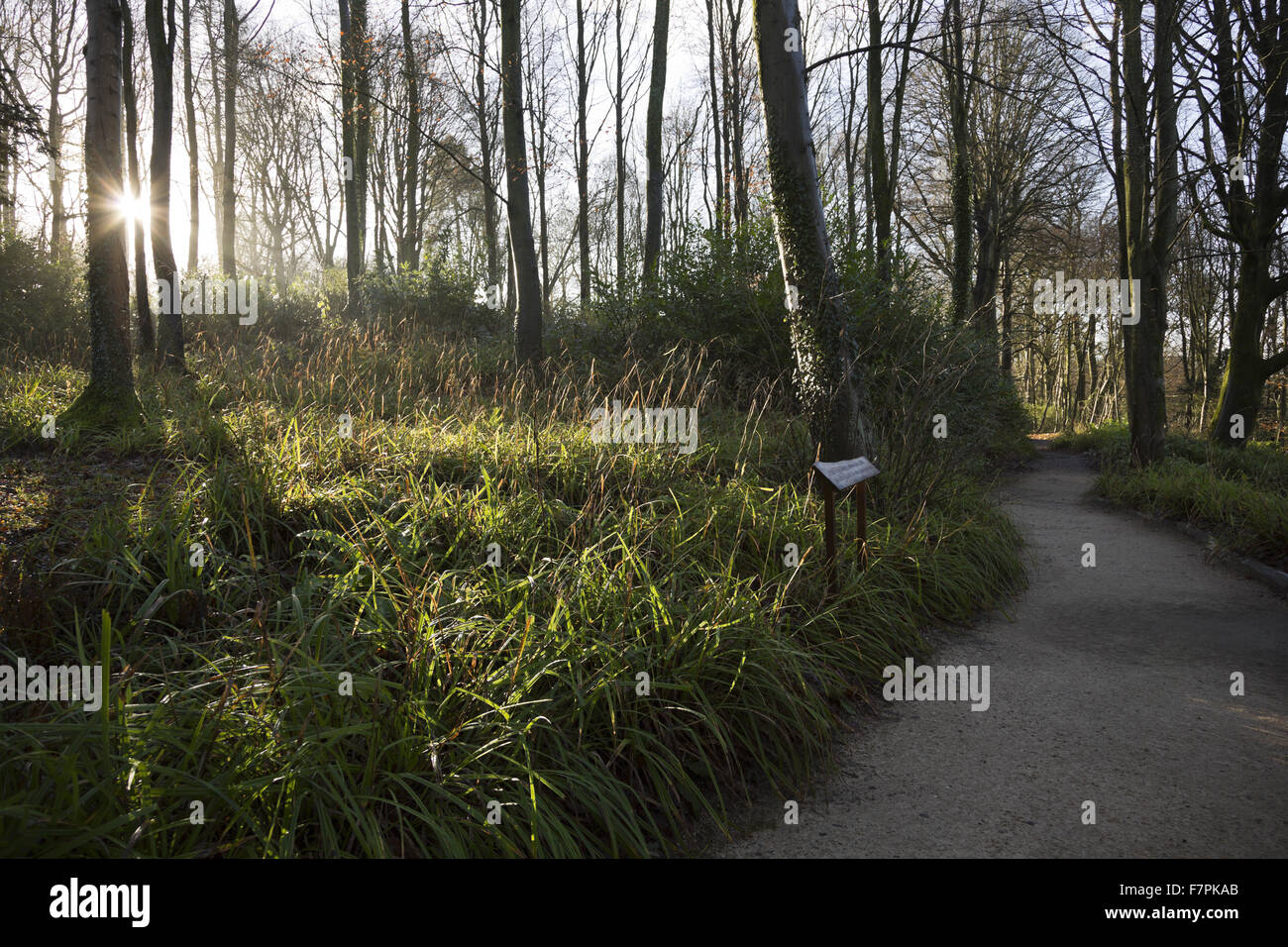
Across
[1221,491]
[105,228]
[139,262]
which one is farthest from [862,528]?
[139,262]

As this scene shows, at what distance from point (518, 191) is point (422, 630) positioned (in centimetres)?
867

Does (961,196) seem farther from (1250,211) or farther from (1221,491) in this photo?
(1221,491)

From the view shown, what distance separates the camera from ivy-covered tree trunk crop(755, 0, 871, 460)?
5539 mm

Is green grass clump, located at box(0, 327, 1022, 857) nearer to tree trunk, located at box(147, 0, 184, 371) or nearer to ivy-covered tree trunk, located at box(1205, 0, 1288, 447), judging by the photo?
tree trunk, located at box(147, 0, 184, 371)

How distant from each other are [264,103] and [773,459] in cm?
2576

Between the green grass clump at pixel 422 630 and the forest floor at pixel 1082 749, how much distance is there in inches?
10.3

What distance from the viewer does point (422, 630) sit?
2771mm

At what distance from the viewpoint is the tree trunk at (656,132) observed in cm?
1266

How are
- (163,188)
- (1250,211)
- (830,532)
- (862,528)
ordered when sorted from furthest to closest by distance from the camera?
(1250,211), (163,188), (862,528), (830,532)

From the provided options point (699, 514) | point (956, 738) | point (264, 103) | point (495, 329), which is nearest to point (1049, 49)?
point (495, 329)

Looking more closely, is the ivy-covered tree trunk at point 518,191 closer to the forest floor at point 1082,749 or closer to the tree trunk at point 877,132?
the tree trunk at point 877,132
